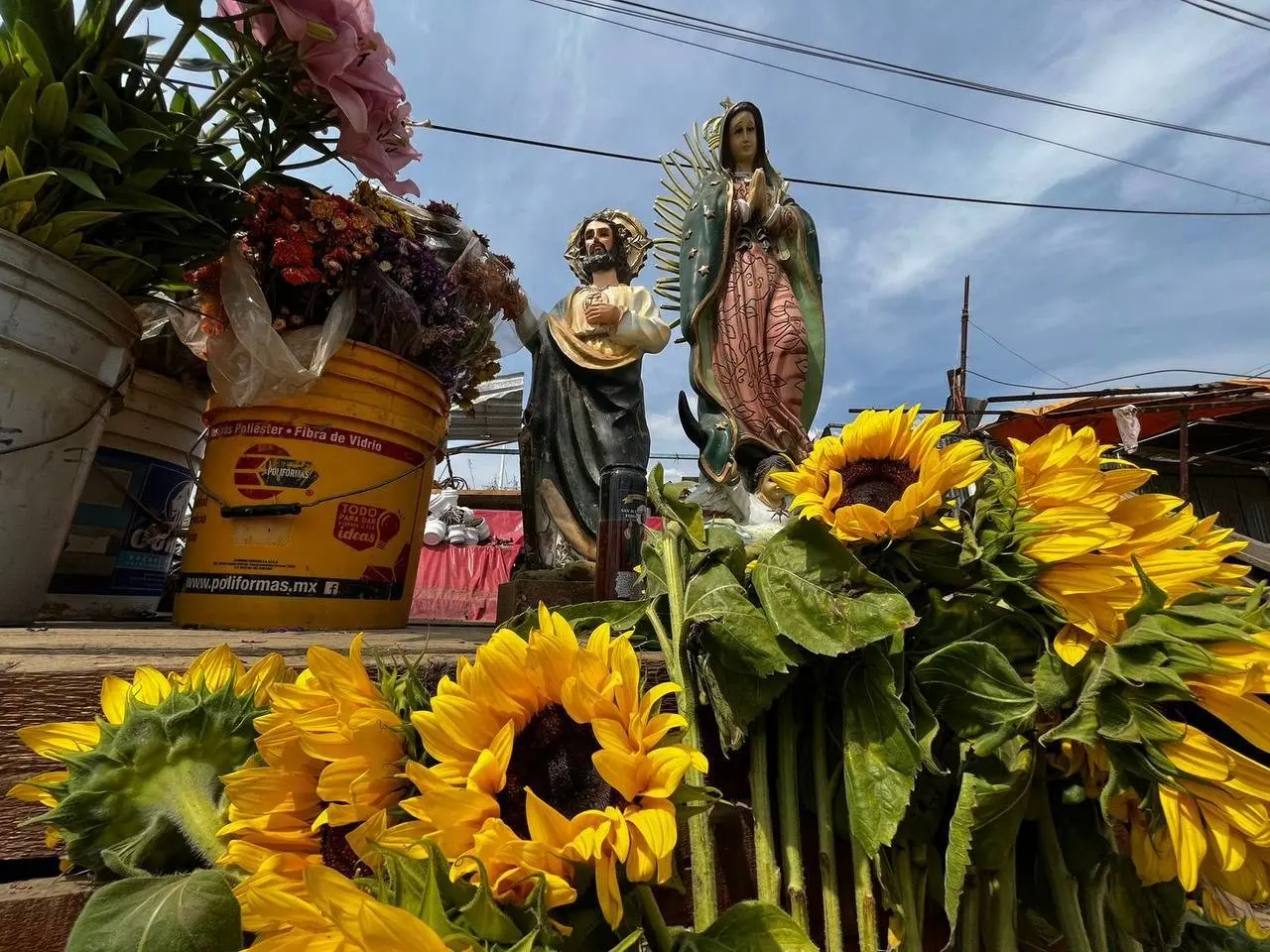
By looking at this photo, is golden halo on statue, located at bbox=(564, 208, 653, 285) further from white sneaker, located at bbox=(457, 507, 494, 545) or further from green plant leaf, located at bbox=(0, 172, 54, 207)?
white sneaker, located at bbox=(457, 507, 494, 545)

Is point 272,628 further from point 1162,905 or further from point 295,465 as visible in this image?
point 1162,905

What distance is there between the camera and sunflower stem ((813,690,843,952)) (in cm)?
36

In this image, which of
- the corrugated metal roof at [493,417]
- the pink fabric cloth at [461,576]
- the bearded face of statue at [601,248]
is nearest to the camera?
the bearded face of statue at [601,248]

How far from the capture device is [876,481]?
1.68ft

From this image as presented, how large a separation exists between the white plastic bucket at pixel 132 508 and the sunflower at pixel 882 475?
1.18 meters

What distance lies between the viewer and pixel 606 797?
294 millimetres

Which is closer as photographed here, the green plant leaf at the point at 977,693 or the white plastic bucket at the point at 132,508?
the green plant leaf at the point at 977,693

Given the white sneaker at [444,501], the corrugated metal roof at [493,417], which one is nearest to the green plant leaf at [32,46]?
the corrugated metal roof at [493,417]

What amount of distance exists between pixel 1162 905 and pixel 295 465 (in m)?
0.99

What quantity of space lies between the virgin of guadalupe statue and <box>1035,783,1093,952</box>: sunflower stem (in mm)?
1885

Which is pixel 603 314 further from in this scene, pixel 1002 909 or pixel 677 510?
pixel 1002 909

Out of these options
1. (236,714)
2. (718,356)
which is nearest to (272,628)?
(236,714)

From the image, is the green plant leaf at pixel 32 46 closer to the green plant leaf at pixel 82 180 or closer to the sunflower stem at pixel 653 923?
the green plant leaf at pixel 82 180

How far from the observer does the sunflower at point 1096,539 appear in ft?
1.18
